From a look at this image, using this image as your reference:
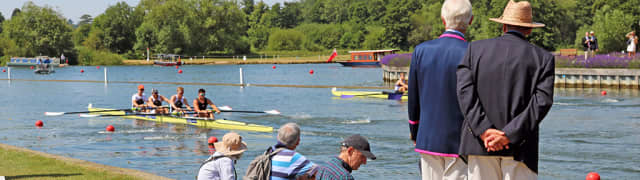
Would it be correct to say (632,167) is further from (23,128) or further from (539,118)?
(23,128)

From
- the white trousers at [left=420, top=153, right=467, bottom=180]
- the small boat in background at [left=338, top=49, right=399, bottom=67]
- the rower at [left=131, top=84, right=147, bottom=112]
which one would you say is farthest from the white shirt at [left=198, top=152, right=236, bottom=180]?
the small boat in background at [left=338, top=49, right=399, bottom=67]

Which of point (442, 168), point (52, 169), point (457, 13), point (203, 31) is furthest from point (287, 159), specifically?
point (203, 31)

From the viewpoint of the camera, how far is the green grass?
11.0 metres

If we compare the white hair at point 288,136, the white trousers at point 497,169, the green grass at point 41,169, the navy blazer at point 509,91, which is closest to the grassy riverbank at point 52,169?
the green grass at point 41,169

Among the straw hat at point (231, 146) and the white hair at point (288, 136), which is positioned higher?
the white hair at point (288, 136)

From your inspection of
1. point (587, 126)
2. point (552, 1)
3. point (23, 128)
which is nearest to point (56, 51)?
point (552, 1)

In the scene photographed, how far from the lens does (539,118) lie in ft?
14.1

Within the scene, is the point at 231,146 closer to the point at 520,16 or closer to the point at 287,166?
the point at 287,166

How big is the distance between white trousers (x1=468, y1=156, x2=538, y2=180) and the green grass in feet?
25.5

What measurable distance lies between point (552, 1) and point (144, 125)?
6962cm

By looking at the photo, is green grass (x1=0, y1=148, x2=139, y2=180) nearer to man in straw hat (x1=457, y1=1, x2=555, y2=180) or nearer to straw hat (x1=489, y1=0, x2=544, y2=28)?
man in straw hat (x1=457, y1=1, x2=555, y2=180)

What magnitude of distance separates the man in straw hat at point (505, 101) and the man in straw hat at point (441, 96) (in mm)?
249

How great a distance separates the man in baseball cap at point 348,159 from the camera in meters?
5.51

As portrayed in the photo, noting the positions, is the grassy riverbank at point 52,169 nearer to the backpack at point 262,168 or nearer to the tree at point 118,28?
the backpack at point 262,168
